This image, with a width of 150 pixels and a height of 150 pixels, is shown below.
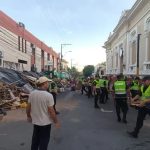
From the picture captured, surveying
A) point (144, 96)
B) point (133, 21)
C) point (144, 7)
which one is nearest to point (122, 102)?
point (144, 96)

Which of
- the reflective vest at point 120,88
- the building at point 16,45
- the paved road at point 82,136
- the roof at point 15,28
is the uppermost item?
the roof at point 15,28

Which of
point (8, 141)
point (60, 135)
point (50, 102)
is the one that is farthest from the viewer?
point (60, 135)

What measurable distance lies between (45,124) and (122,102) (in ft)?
21.4

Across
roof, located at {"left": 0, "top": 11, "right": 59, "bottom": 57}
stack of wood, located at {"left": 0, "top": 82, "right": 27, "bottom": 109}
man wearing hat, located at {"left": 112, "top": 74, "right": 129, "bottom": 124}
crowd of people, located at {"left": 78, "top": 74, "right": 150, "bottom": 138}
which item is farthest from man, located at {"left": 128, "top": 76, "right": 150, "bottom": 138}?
roof, located at {"left": 0, "top": 11, "right": 59, "bottom": 57}

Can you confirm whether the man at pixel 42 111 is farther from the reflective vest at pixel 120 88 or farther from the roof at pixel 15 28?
the roof at pixel 15 28

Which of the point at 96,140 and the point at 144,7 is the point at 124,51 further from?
the point at 96,140

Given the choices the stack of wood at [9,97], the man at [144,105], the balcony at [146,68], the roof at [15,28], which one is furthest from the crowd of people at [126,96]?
the roof at [15,28]

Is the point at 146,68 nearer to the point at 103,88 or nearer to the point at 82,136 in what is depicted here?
the point at 103,88

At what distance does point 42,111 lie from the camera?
6582 mm

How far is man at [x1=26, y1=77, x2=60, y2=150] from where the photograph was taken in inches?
257

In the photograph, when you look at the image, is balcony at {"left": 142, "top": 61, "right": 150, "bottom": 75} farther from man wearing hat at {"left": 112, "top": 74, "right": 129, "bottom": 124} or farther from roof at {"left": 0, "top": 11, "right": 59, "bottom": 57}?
man wearing hat at {"left": 112, "top": 74, "right": 129, "bottom": 124}

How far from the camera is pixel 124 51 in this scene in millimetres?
44656

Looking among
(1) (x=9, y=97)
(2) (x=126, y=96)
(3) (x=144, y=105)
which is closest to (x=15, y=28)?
(1) (x=9, y=97)

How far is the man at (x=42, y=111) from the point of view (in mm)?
6539
